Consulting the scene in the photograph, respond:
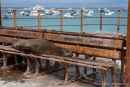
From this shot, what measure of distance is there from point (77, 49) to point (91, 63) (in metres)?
1.04

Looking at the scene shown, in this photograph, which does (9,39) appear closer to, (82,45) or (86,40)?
(82,45)

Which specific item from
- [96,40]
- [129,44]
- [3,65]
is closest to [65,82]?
[96,40]

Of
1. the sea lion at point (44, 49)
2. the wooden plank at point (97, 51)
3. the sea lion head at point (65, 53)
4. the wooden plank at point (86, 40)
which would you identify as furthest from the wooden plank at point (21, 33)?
the sea lion head at point (65, 53)

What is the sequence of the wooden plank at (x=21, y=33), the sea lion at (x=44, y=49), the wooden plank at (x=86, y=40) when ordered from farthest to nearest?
1. the wooden plank at (x=21, y=33)
2. the sea lion at (x=44, y=49)
3. the wooden plank at (x=86, y=40)

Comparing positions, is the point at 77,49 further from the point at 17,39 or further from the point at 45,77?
the point at 17,39

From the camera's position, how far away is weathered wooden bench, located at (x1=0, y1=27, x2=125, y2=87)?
6.00 meters

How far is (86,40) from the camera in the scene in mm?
6660

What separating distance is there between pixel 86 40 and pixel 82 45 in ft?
0.71

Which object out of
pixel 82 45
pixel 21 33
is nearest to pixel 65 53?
pixel 82 45

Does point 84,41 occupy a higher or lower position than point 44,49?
higher

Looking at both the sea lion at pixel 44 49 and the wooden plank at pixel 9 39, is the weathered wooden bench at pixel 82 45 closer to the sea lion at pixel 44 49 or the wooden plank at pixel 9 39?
the wooden plank at pixel 9 39

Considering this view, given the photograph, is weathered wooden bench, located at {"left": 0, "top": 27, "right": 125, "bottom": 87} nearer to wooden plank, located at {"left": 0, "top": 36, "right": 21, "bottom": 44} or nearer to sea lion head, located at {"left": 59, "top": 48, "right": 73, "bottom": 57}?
wooden plank, located at {"left": 0, "top": 36, "right": 21, "bottom": 44}

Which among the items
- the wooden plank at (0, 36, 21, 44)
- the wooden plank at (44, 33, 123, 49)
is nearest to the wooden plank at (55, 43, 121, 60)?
the wooden plank at (44, 33, 123, 49)

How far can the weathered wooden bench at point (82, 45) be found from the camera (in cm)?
600
